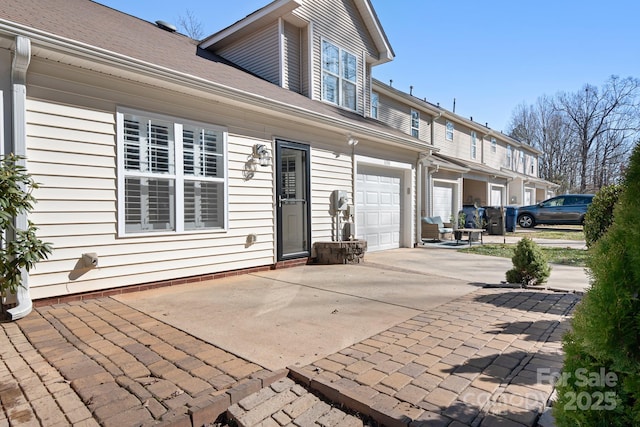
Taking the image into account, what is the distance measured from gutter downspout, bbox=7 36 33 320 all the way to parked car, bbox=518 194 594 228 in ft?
62.6

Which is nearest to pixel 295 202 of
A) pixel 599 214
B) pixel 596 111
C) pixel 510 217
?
pixel 599 214

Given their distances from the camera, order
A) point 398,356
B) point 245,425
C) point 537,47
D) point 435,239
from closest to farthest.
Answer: point 245,425, point 398,356, point 435,239, point 537,47

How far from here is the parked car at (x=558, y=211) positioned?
1627cm

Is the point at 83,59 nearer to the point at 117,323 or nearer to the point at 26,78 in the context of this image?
the point at 26,78

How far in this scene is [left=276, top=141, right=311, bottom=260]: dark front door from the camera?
6824mm

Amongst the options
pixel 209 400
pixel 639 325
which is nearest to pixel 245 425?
pixel 209 400

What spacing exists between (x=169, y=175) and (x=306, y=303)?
2659 mm

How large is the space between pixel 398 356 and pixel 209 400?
4.44ft

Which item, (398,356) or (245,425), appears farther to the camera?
(398,356)

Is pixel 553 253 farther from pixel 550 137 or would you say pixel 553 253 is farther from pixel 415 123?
pixel 550 137

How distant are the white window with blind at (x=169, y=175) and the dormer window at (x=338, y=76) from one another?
3982mm

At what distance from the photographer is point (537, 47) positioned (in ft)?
47.2

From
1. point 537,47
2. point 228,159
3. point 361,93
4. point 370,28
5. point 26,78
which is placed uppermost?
point 537,47

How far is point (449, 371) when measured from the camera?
2.37m
